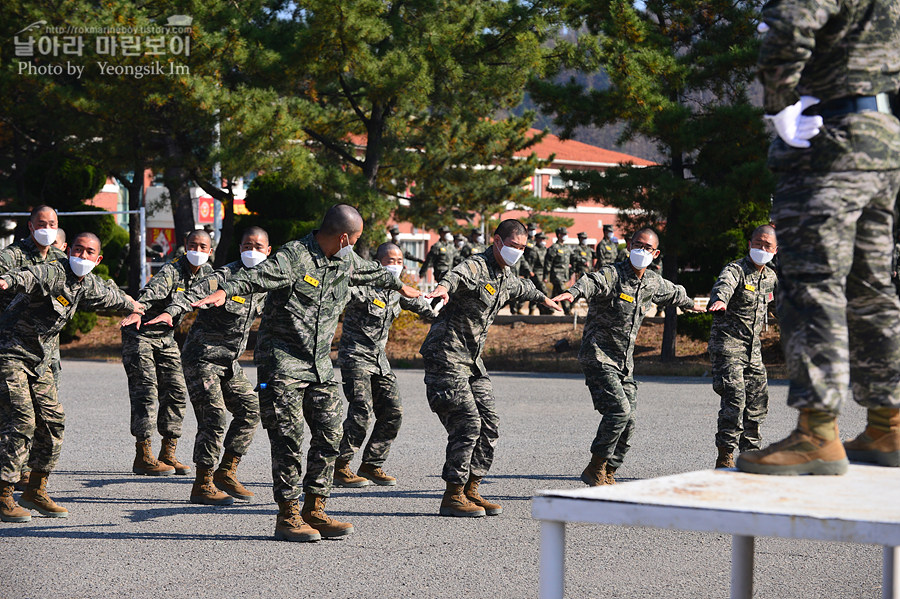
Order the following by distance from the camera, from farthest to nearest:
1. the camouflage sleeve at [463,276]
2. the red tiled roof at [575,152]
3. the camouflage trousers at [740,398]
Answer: the red tiled roof at [575,152] < the camouflage trousers at [740,398] < the camouflage sleeve at [463,276]

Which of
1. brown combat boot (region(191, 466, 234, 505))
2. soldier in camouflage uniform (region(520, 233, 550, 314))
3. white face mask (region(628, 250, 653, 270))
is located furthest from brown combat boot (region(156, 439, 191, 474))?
soldier in camouflage uniform (region(520, 233, 550, 314))

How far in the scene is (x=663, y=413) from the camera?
46.3 feet

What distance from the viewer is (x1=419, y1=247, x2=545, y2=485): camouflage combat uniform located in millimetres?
8305

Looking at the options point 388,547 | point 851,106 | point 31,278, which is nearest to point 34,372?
point 31,278

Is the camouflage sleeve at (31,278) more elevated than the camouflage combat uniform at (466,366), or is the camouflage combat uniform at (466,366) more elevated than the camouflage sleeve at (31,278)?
the camouflage sleeve at (31,278)

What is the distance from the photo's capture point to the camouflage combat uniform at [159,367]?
1013 cm

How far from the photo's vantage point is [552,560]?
105 inches

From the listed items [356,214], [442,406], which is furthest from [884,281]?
[442,406]

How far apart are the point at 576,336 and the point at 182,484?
50.8 feet

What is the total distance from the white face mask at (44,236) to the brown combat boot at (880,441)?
6762mm

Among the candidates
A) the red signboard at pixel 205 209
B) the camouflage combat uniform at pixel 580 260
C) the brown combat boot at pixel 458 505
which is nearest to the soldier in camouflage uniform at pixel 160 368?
the brown combat boot at pixel 458 505

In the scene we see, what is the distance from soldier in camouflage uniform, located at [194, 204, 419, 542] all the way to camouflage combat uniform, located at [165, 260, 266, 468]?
157cm

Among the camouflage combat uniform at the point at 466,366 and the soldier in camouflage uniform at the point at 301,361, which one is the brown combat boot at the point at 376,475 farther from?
the soldier in camouflage uniform at the point at 301,361

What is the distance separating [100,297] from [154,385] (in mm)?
1863
